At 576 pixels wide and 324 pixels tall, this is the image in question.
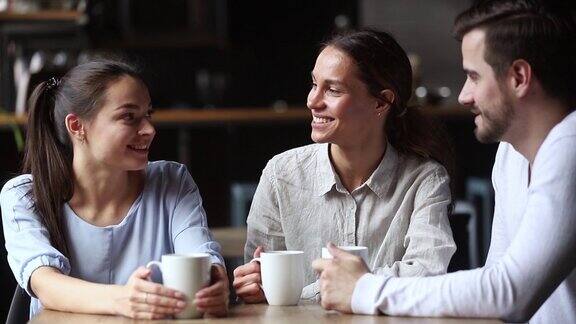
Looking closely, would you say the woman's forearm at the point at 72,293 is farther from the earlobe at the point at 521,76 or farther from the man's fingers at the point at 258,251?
the earlobe at the point at 521,76

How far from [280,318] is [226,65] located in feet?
17.0

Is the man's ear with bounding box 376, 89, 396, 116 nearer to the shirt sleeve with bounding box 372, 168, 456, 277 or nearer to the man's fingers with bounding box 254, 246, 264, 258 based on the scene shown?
the shirt sleeve with bounding box 372, 168, 456, 277

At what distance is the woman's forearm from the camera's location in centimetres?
171

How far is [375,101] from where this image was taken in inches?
87.1

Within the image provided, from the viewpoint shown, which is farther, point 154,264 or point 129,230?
point 129,230

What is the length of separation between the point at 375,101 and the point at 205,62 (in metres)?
4.65

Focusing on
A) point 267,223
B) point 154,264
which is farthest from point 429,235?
point 154,264

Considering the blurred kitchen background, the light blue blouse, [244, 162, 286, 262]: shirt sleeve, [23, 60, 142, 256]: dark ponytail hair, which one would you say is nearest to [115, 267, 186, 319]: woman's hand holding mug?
the light blue blouse

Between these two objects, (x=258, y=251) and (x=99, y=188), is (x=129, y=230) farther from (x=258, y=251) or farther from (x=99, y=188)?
(x=258, y=251)

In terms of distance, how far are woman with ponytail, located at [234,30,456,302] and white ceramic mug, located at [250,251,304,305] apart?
32 cm

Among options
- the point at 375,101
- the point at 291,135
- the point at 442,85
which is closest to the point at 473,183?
the point at 291,135

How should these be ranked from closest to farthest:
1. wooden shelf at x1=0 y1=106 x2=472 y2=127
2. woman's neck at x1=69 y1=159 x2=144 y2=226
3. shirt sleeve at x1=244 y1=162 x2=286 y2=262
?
1. woman's neck at x1=69 y1=159 x2=144 y2=226
2. shirt sleeve at x1=244 y1=162 x2=286 y2=262
3. wooden shelf at x1=0 y1=106 x2=472 y2=127

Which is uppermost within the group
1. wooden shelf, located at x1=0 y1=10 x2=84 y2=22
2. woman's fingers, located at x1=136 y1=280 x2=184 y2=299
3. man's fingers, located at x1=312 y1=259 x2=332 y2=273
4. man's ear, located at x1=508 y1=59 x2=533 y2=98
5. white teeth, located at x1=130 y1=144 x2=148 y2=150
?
man's ear, located at x1=508 y1=59 x2=533 y2=98

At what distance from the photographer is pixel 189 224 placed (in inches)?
82.4
